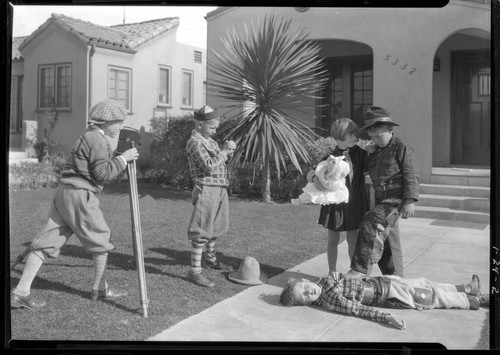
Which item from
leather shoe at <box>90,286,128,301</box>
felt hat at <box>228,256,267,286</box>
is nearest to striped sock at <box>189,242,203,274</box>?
felt hat at <box>228,256,267,286</box>

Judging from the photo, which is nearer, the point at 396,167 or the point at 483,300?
the point at 483,300

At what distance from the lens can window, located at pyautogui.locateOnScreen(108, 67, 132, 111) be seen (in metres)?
3.62

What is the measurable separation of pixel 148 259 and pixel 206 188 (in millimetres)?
978

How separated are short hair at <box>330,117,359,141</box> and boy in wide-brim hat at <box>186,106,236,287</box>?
771 millimetres

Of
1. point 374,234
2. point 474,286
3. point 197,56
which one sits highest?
point 197,56

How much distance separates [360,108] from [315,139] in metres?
0.57

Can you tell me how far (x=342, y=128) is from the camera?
385cm

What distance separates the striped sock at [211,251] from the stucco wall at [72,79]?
138cm

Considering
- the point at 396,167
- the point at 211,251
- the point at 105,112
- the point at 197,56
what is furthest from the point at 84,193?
the point at 396,167

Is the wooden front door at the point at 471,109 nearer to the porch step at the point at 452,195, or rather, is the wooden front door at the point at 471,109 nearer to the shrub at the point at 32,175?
the porch step at the point at 452,195

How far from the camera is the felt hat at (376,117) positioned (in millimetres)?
3691

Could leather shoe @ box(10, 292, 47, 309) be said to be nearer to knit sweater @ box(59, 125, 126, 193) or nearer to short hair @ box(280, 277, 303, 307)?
knit sweater @ box(59, 125, 126, 193)

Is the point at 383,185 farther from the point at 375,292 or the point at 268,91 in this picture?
the point at 268,91

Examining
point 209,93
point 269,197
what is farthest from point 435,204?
point 209,93
